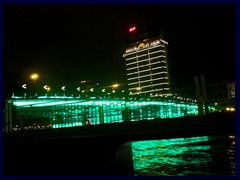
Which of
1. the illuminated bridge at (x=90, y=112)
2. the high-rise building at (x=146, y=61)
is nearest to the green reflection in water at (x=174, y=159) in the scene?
the illuminated bridge at (x=90, y=112)

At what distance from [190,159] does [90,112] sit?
113 inches

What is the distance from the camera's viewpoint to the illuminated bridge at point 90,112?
6.37 metres

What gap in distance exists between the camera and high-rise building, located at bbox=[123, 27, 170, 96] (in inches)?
4466

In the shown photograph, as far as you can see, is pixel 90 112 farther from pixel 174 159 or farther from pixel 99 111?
pixel 174 159

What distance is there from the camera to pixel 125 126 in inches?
215

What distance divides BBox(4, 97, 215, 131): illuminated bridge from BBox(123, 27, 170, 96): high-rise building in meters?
102

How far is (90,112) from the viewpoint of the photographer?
7.26 metres

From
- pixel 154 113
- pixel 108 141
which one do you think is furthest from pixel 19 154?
pixel 154 113

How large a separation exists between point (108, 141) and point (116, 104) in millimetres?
1509

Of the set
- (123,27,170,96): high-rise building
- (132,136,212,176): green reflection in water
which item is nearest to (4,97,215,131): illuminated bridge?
(132,136,212,176): green reflection in water

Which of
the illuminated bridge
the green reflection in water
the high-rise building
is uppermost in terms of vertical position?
the high-rise building

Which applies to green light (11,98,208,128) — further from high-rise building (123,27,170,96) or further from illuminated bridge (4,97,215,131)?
high-rise building (123,27,170,96)

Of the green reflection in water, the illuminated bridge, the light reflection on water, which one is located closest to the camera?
the light reflection on water

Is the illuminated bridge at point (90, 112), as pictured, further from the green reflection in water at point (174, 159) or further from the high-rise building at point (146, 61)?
the high-rise building at point (146, 61)
